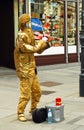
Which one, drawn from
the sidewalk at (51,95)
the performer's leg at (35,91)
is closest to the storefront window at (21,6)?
the sidewalk at (51,95)

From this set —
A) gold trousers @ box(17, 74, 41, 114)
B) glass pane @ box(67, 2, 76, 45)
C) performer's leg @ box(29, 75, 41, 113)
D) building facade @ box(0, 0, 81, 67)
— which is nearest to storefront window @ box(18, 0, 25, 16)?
building facade @ box(0, 0, 81, 67)

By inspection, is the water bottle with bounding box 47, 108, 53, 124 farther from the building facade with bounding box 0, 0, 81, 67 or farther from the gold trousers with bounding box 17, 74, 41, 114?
the building facade with bounding box 0, 0, 81, 67

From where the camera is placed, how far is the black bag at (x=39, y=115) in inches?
319

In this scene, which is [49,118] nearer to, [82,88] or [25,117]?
[25,117]

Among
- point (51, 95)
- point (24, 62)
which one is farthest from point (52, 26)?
point (24, 62)

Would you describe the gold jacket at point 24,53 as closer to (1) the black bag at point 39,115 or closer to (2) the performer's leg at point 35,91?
(2) the performer's leg at point 35,91

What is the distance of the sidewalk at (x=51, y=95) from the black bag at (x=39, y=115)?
0.08 meters

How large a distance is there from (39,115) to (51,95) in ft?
11.1

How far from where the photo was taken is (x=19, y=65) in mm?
8281

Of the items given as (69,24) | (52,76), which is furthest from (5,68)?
(69,24)

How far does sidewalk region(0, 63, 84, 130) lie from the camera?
26.6 ft

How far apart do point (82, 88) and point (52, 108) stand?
9.65 feet

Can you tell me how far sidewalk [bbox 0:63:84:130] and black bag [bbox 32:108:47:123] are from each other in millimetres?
82

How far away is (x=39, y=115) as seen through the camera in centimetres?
812
